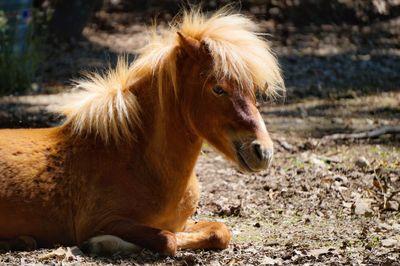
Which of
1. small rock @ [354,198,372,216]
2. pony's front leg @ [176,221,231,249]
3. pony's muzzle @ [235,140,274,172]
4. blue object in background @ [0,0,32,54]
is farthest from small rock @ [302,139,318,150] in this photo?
blue object in background @ [0,0,32,54]

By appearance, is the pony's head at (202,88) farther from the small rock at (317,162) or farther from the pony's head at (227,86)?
the small rock at (317,162)

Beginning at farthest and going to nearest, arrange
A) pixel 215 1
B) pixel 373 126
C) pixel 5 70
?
pixel 215 1 < pixel 5 70 < pixel 373 126

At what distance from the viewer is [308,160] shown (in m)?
8.66

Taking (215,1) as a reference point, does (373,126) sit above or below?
below

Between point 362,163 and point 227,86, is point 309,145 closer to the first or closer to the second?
point 362,163

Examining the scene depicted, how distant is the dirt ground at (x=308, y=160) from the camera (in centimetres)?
577

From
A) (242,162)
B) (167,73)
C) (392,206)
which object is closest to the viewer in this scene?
(242,162)

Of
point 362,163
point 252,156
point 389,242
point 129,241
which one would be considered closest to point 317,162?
point 362,163

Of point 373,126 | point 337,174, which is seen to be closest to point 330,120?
point 373,126

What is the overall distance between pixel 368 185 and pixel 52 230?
10.2 ft

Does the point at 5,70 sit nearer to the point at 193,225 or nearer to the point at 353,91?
the point at 353,91

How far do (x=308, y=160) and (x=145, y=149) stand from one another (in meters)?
3.11

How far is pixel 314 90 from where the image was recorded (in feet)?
40.2

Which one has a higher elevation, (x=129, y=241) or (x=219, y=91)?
(x=219, y=91)
